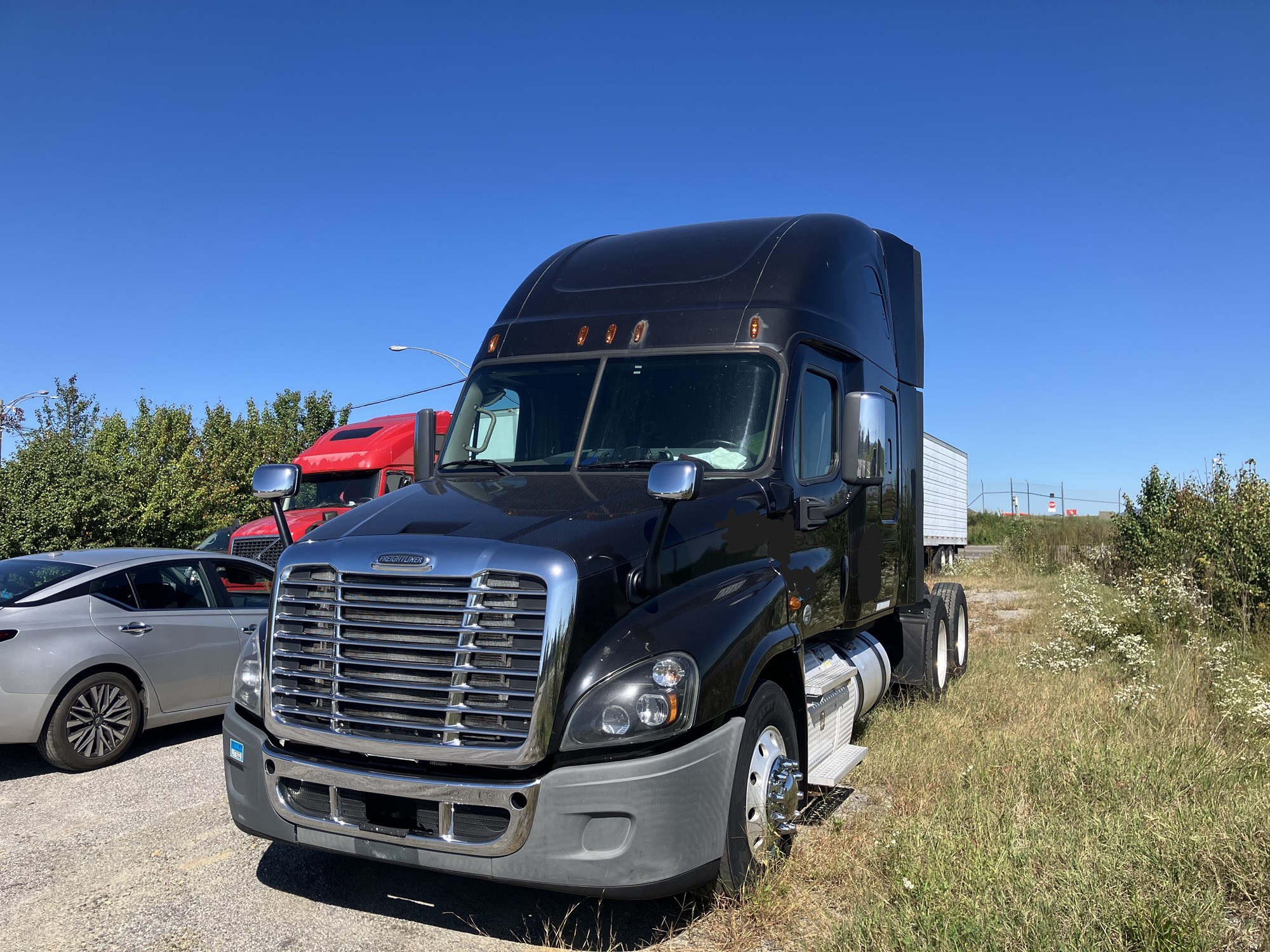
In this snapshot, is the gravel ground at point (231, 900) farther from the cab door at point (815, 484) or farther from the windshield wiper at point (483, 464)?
the windshield wiper at point (483, 464)

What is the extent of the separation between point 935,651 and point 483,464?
5.03 meters

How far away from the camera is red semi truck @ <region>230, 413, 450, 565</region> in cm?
1378

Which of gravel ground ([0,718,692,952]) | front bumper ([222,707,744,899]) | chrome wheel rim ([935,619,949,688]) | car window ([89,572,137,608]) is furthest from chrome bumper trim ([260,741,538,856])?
chrome wheel rim ([935,619,949,688])

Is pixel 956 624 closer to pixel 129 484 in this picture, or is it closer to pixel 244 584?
pixel 244 584

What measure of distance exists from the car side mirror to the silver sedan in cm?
204

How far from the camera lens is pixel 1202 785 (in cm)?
564

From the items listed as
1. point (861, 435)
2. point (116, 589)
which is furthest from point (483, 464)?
point (116, 589)

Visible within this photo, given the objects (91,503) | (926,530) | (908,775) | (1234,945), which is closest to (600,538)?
(1234,945)

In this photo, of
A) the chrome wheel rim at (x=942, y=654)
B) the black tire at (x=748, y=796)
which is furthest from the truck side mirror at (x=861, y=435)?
the chrome wheel rim at (x=942, y=654)

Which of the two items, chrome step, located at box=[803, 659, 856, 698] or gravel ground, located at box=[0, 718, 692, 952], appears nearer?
gravel ground, located at box=[0, 718, 692, 952]

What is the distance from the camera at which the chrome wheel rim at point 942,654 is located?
29.0 ft

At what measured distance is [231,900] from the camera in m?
4.64

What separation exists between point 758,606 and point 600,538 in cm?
89

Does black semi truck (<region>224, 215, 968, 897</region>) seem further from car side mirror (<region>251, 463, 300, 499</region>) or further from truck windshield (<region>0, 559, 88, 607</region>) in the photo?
truck windshield (<region>0, 559, 88, 607</region>)
